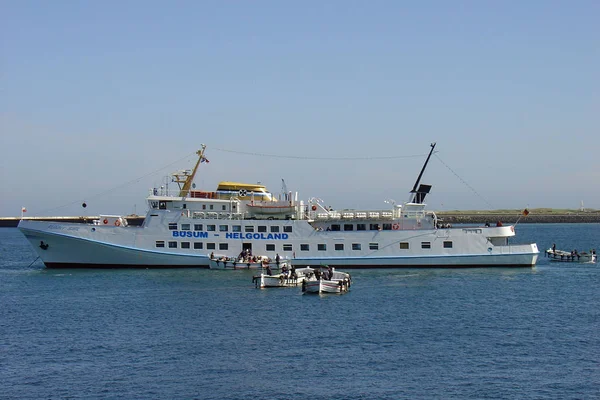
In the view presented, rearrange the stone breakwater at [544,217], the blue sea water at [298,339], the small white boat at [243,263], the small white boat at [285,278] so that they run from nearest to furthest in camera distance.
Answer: the blue sea water at [298,339]
the small white boat at [285,278]
the small white boat at [243,263]
the stone breakwater at [544,217]

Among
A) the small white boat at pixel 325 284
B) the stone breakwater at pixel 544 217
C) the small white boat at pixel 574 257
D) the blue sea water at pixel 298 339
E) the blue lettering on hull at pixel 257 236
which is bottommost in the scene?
the blue sea water at pixel 298 339

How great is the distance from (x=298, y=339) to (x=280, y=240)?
22.6 meters

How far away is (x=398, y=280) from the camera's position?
4597cm

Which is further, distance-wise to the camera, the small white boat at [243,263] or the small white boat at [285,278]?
the small white boat at [243,263]

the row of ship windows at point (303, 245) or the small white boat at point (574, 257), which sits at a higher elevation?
the row of ship windows at point (303, 245)

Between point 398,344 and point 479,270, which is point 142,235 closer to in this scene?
point 479,270

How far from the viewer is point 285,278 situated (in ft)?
148

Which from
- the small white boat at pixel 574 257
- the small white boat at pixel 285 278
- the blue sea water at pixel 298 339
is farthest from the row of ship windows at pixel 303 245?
the small white boat at pixel 574 257

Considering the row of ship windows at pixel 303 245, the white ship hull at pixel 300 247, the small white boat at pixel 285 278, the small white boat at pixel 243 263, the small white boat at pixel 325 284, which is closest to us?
the small white boat at pixel 325 284

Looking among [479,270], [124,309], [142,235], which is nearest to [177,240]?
[142,235]

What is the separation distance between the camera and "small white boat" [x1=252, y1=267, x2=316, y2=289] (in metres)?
43.9

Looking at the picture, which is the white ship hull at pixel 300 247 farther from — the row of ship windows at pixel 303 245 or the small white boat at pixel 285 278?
the small white boat at pixel 285 278

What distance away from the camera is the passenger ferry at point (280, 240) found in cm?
5109

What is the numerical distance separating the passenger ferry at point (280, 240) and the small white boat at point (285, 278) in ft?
18.3
